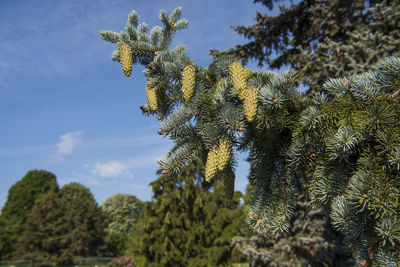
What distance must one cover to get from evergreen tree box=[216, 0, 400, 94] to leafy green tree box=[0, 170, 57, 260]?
35434mm

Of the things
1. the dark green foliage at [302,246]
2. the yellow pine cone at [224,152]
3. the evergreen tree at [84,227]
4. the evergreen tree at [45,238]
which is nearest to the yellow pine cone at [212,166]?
the yellow pine cone at [224,152]

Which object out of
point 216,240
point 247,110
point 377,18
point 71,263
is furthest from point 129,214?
point 247,110

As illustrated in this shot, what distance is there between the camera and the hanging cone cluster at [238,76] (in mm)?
1593

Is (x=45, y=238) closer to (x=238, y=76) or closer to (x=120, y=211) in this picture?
(x=120, y=211)

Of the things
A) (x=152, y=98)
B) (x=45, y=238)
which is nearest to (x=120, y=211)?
(x=45, y=238)

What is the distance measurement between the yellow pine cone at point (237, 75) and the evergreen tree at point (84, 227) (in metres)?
35.5

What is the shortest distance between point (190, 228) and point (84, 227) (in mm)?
25302

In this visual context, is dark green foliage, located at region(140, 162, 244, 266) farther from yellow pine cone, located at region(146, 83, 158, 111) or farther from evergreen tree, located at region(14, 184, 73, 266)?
evergreen tree, located at region(14, 184, 73, 266)

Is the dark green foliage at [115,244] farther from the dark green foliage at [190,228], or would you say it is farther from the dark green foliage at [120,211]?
the dark green foliage at [190,228]

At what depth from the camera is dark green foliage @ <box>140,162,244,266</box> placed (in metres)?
12.1

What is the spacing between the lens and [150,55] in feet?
6.45

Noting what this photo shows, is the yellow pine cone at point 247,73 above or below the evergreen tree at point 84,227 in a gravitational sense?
below

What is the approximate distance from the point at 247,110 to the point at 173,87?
0.54 metres

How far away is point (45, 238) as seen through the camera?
107 ft
